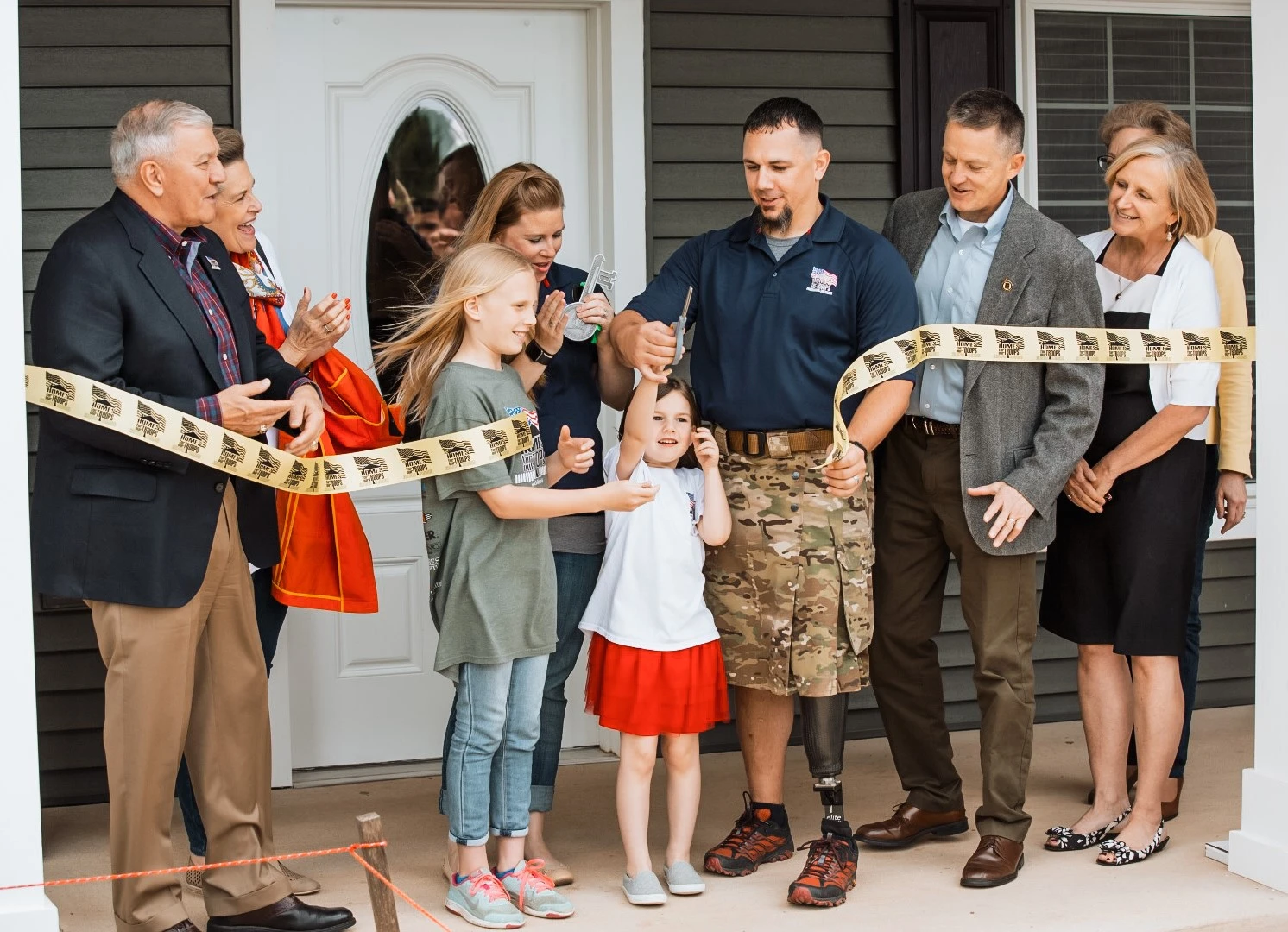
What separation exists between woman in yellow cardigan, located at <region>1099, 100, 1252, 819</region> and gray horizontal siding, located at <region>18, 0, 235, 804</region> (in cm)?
277

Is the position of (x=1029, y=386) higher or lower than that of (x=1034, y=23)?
lower

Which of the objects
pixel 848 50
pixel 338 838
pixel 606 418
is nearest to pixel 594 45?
pixel 848 50

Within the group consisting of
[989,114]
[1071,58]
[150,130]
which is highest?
[1071,58]

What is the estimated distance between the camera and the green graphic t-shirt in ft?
11.5

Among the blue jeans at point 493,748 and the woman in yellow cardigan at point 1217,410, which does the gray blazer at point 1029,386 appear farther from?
the blue jeans at point 493,748

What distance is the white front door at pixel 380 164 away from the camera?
4734 millimetres

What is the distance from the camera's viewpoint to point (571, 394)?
12.8 feet

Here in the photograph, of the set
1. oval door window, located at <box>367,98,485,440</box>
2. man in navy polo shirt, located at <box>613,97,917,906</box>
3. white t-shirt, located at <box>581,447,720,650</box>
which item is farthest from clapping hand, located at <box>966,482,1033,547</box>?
oval door window, located at <box>367,98,485,440</box>

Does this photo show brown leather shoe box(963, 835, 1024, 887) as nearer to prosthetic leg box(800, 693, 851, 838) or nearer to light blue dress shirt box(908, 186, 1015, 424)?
prosthetic leg box(800, 693, 851, 838)

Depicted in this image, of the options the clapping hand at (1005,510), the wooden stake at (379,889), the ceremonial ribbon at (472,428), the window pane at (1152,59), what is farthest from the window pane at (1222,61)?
the wooden stake at (379,889)

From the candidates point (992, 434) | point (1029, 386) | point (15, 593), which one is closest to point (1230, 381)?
point (1029, 386)

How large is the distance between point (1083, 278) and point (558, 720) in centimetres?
181

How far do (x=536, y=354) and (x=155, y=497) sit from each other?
1.04 meters

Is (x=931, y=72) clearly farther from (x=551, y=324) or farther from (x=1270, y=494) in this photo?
(x=551, y=324)
